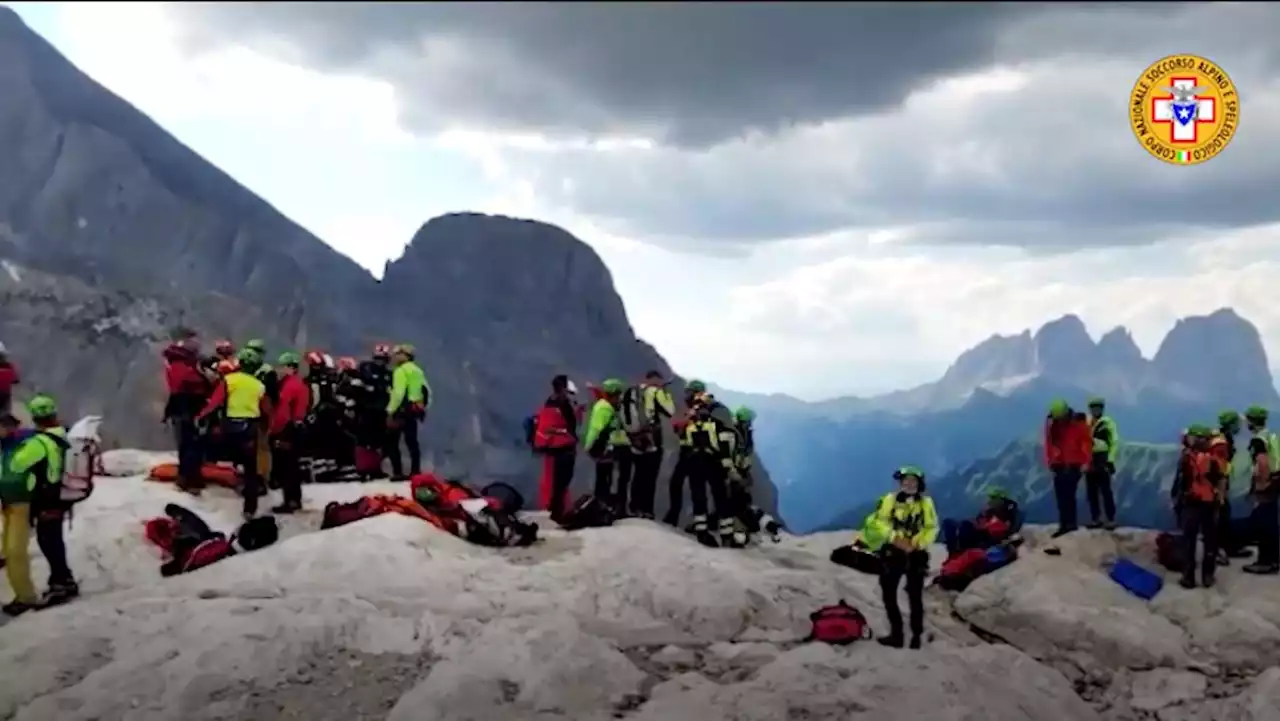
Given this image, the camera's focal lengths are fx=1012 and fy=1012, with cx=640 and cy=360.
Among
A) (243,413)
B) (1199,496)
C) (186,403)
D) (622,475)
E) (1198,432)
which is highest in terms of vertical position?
(186,403)

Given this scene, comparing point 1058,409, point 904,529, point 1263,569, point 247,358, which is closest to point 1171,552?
point 1263,569

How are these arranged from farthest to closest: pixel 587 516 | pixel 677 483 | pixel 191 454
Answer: pixel 677 483 < pixel 587 516 < pixel 191 454

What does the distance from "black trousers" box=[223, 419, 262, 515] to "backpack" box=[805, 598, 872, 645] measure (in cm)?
646

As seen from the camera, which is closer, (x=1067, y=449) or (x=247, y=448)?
(x=247, y=448)

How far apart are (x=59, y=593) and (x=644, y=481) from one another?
705cm

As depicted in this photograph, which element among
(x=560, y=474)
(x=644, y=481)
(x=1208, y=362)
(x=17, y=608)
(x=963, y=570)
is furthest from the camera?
(x=1208, y=362)

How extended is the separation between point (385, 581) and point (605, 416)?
4.23 metres

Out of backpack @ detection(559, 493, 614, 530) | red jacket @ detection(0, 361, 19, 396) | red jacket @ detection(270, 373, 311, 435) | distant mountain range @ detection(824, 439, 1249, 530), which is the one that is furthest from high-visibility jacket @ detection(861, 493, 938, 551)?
red jacket @ detection(0, 361, 19, 396)

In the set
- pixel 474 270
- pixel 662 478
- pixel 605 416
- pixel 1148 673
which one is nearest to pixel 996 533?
pixel 1148 673

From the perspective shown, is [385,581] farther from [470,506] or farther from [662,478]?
[662,478]

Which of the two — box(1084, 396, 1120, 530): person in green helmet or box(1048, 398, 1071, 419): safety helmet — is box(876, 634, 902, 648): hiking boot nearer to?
box(1048, 398, 1071, 419): safety helmet

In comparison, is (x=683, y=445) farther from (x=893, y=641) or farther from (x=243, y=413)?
(x=243, y=413)

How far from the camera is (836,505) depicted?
8325 centimetres

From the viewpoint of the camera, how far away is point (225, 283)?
7962 cm
